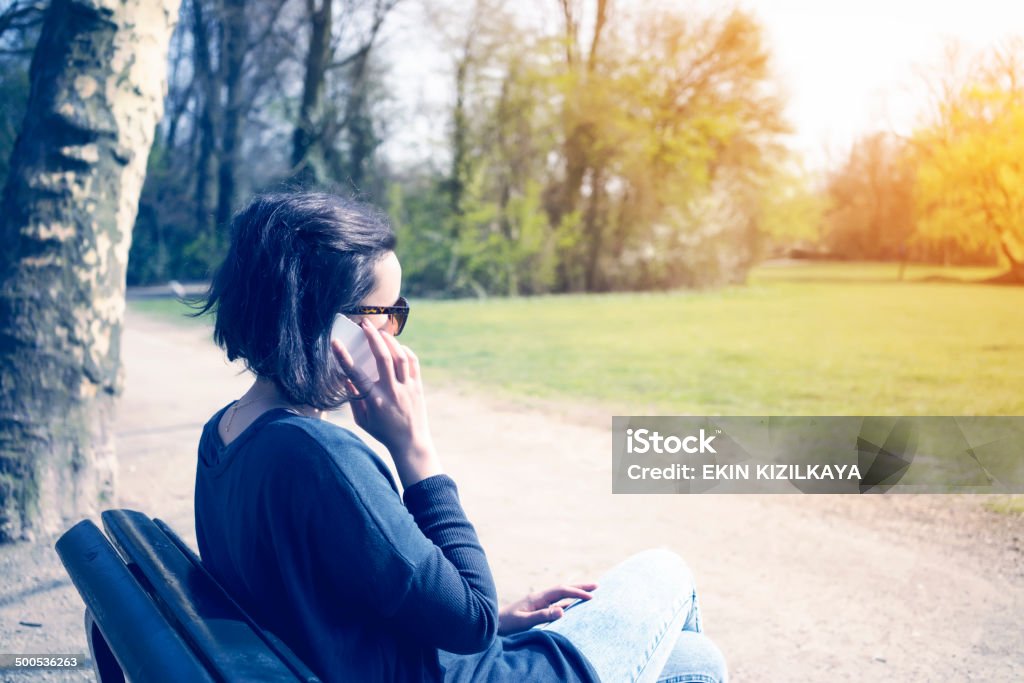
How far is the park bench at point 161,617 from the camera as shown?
1297 millimetres

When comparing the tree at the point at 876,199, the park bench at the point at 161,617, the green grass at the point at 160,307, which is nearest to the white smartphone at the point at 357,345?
the park bench at the point at 161,617

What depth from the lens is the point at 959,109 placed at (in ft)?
32.4

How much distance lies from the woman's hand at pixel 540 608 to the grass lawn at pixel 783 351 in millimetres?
6697

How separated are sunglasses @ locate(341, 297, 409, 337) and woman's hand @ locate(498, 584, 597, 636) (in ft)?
2.44

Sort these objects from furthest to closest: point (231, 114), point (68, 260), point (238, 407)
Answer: point (231, 114) → point (68, 260) → point (238, 407)

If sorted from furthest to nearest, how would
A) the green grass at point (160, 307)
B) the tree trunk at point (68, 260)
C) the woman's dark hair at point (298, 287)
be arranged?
the green grass at point (160, 307) < the tree trunk at point (68, 260) < the woman's dark hair at point (298, 287)

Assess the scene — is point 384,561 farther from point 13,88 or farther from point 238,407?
point 13,88

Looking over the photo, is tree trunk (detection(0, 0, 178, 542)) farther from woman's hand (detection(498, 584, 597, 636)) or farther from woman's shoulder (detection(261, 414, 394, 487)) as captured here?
woman's shoulder (detection(261, 414, 394, 487))

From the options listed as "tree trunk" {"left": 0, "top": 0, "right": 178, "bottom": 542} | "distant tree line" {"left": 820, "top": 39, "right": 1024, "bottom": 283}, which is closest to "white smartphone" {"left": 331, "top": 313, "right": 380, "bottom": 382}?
"tree trunk" {"left": 0, "top": 0, "right": 178, "bottom": 542}

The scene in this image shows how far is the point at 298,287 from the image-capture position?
5.18ft

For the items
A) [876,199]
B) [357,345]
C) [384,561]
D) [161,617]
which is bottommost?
[161,617]

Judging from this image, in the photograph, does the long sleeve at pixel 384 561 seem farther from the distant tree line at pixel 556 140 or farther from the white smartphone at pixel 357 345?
the distant tree line at pixel 556 140

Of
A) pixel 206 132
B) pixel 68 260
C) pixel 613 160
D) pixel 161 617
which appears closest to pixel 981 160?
pixel 68 260

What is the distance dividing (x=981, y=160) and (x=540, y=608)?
9.53 metres
